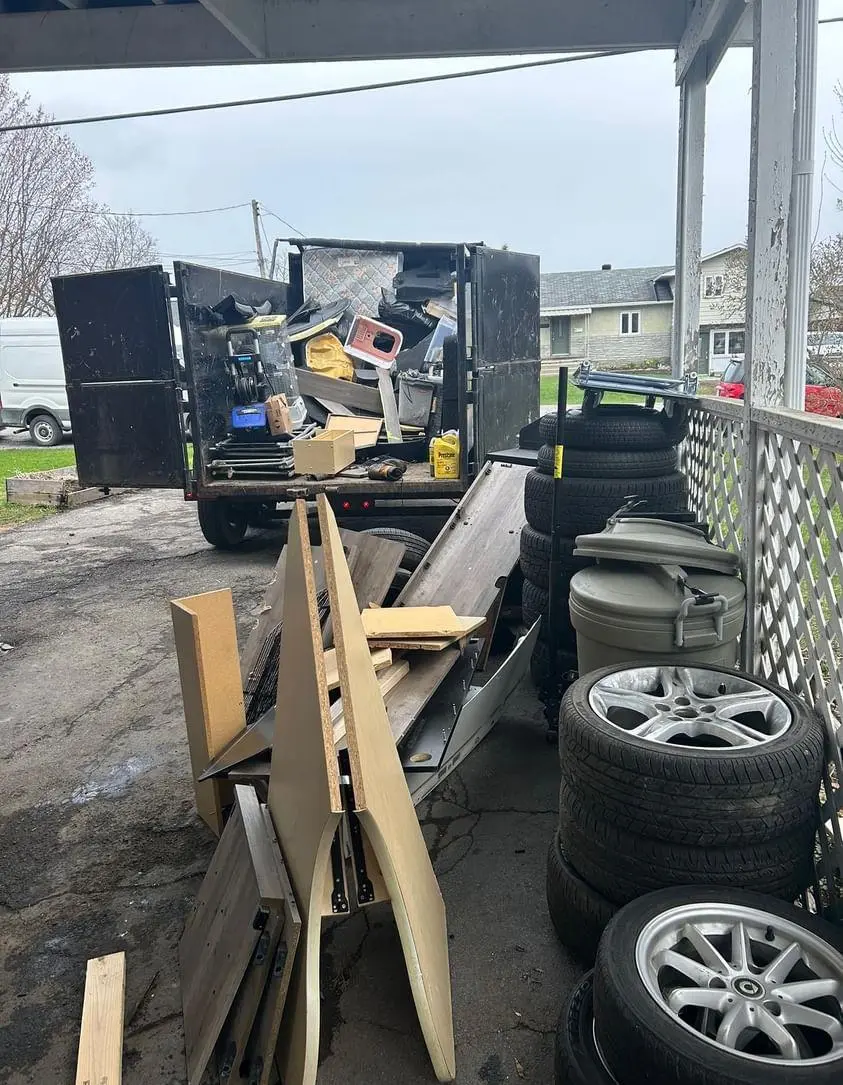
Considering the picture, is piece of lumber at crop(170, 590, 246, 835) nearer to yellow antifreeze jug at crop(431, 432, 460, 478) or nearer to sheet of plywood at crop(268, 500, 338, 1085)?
sheet of plywood at crop(268, 500, 338, 1085)

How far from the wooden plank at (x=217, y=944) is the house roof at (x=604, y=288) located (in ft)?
151

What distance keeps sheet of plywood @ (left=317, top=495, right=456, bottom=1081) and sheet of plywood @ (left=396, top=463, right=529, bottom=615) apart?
2082 mm

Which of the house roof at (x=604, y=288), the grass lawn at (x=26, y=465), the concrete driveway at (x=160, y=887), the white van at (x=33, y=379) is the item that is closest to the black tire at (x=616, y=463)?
the concrete driveway at (x=160, y=887)

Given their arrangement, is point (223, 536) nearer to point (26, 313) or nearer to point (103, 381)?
point (103, 381)

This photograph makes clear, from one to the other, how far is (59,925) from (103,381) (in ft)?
15.6

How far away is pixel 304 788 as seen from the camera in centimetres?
208

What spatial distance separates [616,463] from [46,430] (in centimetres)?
1579

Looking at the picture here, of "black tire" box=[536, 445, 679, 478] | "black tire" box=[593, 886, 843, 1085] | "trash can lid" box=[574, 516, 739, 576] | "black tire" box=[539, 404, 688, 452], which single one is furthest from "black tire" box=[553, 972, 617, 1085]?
"black tire" box=[539, 404, 688, 452]

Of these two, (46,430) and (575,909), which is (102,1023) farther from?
(46,430)

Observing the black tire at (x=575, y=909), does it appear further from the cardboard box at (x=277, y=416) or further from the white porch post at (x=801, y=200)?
the cardboard box at (x=277, y=416)

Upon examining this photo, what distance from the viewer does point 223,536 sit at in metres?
7.80

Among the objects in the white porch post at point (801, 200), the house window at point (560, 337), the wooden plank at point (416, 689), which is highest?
the house window at point (560, 337)

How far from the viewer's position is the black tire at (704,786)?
206 cm

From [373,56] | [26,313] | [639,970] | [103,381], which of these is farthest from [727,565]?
[26,313]
